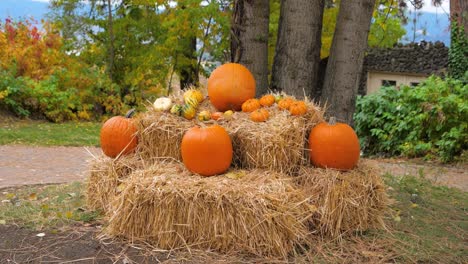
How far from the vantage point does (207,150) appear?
460cm

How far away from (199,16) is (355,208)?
9488 mm

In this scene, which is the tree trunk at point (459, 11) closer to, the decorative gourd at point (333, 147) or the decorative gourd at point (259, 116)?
the decorative gourd at point (333, 147)

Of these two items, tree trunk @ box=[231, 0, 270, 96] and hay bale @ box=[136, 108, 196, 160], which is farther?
tree trunk @ box=[231, 0, 270, 96]

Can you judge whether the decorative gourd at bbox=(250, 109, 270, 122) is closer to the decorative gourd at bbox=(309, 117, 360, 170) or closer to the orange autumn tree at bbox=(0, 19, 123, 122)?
the decorative gourd at bbox=(309, 117, 360, 170)

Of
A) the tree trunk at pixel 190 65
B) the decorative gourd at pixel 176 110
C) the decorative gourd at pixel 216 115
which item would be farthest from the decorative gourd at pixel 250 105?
the tree trunk at pixel 190 65

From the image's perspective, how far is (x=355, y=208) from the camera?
4895 mm

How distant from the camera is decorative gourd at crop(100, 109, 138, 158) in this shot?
5.28 metres

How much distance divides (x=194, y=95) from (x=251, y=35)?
3.23 feet

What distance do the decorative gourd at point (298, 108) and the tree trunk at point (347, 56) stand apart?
38.3 inches

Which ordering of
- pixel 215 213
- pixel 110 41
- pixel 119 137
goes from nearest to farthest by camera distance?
pixel 215 213 → pixel 119 137 → pixel 110 41

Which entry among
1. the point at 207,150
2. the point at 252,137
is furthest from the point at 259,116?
the point at 207,150

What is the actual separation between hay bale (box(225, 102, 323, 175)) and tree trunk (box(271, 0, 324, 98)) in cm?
96

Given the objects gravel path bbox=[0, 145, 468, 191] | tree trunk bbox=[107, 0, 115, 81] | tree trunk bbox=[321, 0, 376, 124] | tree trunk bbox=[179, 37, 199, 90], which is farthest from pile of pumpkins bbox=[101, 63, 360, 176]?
tree trunk bbox=[107, 0, 115, 81]

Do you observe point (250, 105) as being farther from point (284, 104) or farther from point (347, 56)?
point (347, 56)
